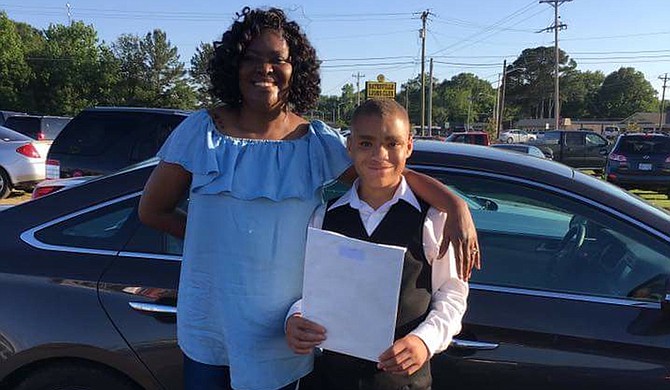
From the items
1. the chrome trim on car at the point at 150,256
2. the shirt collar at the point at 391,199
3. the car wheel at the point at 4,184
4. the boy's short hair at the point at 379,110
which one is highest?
the boy's short hair at the point at 379,110

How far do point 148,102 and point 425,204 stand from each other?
→ 2650 inches

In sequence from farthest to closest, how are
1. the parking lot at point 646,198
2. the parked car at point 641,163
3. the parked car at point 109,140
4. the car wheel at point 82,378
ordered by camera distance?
the parked car at point 641,163
the parking lot at point 646,198
the parked car at point 109,140
the car wheel at point 82,378

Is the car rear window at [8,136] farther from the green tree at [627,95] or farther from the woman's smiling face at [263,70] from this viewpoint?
the green tree at [627,95]

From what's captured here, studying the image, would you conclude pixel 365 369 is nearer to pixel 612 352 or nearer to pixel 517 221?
pixel 612 352

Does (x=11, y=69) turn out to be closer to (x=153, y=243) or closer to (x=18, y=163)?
(x=18, y=163)

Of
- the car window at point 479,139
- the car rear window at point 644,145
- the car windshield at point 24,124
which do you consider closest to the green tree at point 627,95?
the car window at point 479,139

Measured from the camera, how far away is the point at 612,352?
6.36 ft

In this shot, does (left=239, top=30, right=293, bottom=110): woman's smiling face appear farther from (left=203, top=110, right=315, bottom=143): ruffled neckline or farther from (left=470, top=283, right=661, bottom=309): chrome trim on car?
(left=470, top=283, right=661, bottom=309): chrome trim on car

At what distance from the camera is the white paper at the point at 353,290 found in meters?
1.42

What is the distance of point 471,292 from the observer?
6.75 feet

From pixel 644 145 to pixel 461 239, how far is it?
46.8ft

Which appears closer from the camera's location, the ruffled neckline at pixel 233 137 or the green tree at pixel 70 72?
the ruffled neckline at pixel 233 137

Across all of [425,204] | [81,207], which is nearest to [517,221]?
[425,204]

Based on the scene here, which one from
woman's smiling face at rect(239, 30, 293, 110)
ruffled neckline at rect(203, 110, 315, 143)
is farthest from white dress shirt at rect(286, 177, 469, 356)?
woman's smiling face at rect(239, 30, 293, 110)
